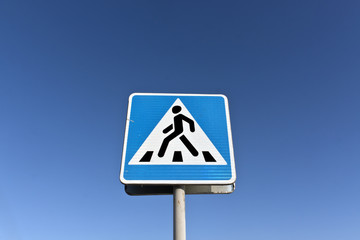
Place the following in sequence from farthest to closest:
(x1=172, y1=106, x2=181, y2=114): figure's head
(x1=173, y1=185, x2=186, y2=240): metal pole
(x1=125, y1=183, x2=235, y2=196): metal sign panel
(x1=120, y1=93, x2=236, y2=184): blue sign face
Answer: (x1=172, y1=106, x2=181, y2=114): figure's head
(x1=125, y1=183, x2=235, y2=196): metal sign panel
(x1=120, y1=93, x2=236, y2=184): blue sign face
(x1=173, y1=185, x2=186, y2=240): metal pole

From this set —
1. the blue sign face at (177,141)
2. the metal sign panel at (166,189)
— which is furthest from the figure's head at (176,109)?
the metal sign panel at (166,189)

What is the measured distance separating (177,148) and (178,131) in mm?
128

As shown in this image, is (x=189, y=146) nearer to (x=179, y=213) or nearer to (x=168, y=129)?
(x=168, y=129)

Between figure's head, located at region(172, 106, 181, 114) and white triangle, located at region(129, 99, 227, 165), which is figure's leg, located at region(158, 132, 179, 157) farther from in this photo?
figure's head, located at region(172, 106, 181, 114)

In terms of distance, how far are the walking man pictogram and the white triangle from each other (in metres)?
0.01

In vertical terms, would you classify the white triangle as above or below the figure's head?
below

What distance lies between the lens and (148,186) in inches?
59.6

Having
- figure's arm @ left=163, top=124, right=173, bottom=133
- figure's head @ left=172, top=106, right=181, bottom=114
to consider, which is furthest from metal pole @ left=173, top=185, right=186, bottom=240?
figure's head @ left=172, top=106, right=181, bottom=114

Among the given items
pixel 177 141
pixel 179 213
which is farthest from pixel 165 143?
pixel 179 213

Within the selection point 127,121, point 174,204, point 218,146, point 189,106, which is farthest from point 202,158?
point 127,121

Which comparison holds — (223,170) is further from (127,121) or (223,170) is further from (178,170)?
(127,121)

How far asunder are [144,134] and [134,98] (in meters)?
0.31

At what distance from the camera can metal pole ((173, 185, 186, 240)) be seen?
1.26 m

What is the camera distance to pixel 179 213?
1.31 meters
